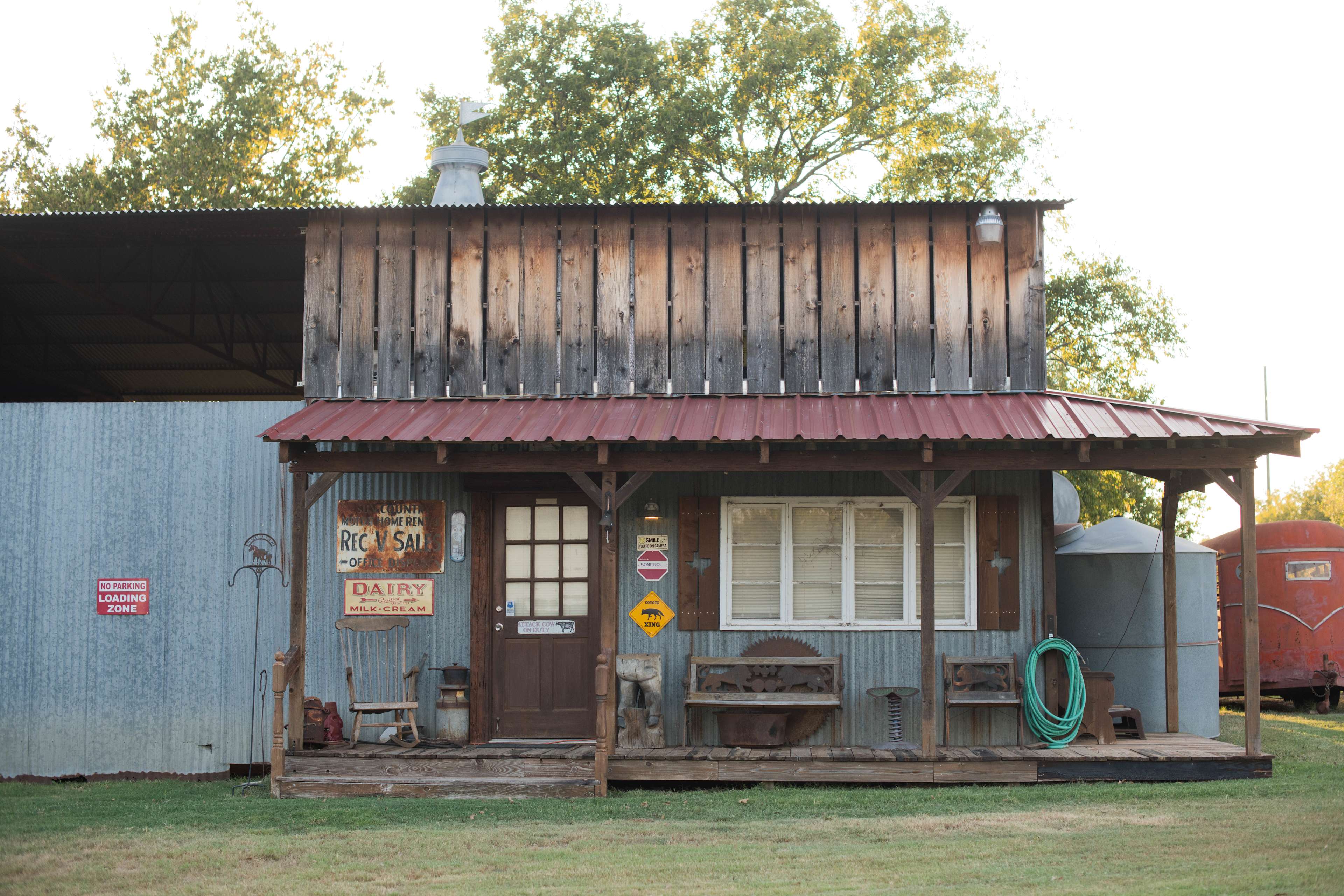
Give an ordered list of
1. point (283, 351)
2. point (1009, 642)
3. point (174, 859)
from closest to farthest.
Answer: point (174, 859)
point (1009, 642)
point (283, 351)

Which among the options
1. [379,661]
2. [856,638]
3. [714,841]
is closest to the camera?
[714,841]

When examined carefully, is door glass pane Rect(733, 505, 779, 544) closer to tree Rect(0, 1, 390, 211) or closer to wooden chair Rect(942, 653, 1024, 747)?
wooden chair Rect(942, 653, 1024, 747)

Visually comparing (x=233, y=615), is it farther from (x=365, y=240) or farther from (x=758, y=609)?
(x=758, y=609)

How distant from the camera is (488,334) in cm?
1168

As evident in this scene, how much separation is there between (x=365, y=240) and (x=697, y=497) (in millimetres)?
4035

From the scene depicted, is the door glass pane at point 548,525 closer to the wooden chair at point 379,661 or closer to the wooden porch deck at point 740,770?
the wooden chair at point 379,661

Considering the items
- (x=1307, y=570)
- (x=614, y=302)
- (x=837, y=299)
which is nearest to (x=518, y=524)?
(x=614, y=302)

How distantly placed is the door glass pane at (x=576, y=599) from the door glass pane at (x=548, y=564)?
0.50ft

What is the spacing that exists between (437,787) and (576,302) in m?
4.53

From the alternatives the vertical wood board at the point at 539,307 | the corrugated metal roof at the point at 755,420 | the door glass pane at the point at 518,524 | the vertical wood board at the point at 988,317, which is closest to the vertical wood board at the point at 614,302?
the corrugated metal roof at the point at 755,420

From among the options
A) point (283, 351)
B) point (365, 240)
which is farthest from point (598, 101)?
point (365, 240)

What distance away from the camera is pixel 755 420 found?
1038 cm

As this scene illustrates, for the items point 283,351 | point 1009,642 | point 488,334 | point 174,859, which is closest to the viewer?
point 174,859

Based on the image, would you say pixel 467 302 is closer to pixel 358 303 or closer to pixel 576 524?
pixel 358 303
